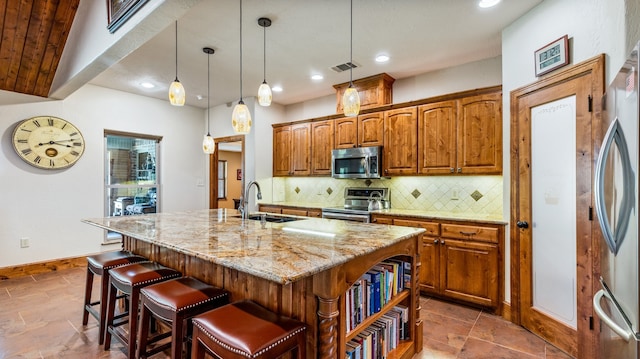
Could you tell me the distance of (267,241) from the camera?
1.79 meters

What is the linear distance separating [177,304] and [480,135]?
3.17 m

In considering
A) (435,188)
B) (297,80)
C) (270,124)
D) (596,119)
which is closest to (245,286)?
(596,119)

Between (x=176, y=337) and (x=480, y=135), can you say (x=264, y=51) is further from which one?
(x=176, y=337)

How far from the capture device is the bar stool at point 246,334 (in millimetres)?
1246

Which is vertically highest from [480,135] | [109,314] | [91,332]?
[480,135]

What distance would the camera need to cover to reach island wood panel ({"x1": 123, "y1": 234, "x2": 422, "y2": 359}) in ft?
4.53

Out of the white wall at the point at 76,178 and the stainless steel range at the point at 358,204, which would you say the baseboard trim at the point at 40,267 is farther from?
the stainless steel range at the point at 358,204

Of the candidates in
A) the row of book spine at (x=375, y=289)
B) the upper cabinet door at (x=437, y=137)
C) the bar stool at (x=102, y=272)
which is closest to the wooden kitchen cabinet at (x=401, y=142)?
the upper cabinet door at (x=437, y=137)

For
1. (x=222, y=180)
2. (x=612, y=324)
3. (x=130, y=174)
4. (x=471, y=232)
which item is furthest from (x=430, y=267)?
(x=222, y=180)

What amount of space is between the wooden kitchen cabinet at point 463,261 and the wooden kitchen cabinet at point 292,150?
213 centimetres

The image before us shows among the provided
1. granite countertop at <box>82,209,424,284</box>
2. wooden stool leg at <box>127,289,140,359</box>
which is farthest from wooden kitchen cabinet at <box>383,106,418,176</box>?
wooden stool leg at <box>127,289,140,359</box>

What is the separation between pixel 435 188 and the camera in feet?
12.8

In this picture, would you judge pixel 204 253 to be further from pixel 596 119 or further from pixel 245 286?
pixel 596 119

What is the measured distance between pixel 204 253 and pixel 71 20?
9.27 ft
